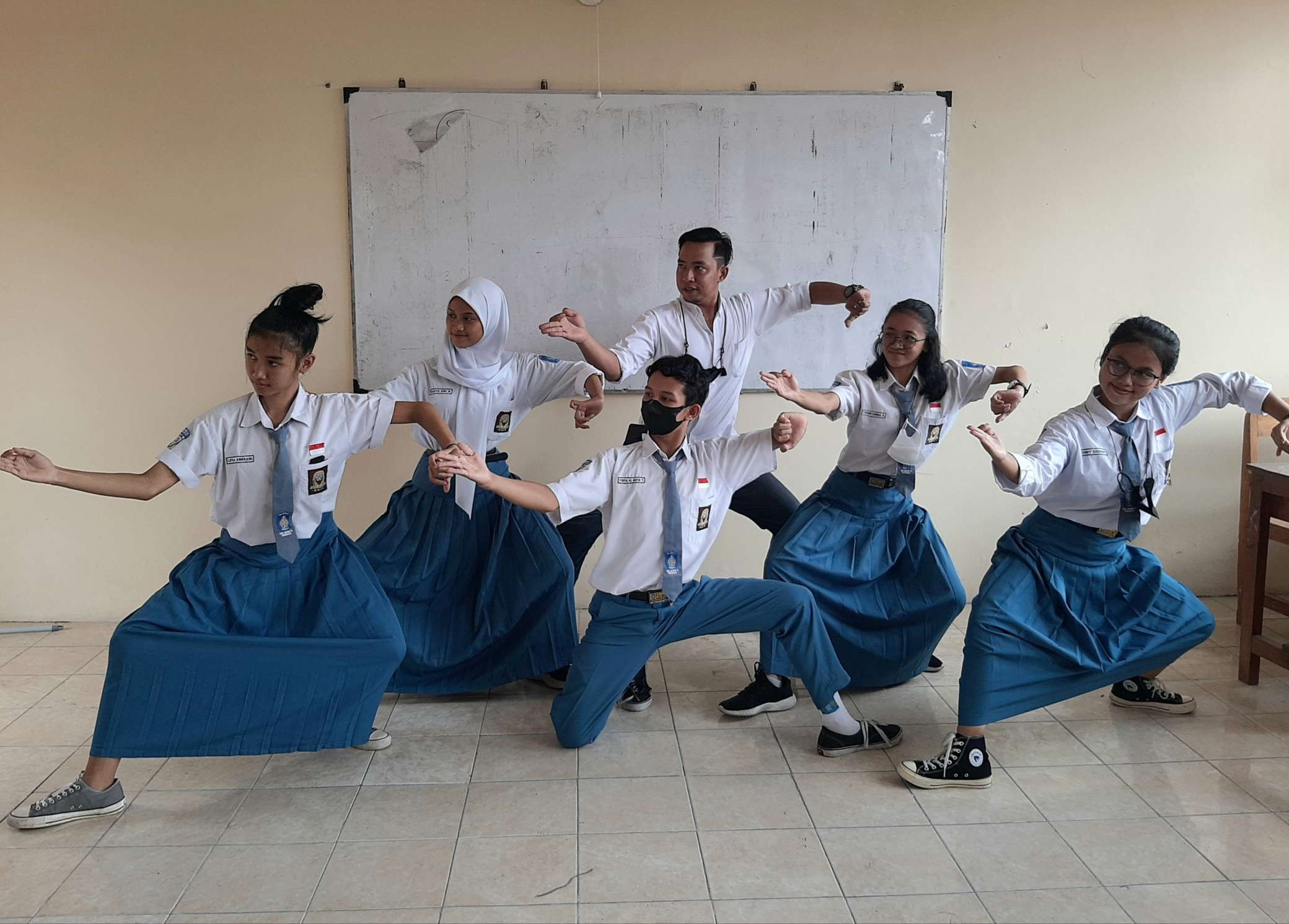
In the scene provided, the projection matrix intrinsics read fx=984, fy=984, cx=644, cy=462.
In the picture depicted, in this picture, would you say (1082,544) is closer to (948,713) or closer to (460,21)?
(948,713)

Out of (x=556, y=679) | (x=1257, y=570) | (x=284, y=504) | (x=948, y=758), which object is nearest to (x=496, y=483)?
(x=284, y=504)

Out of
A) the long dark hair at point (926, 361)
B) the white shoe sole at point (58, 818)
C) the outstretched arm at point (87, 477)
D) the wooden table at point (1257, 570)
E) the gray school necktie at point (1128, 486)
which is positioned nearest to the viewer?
the outstretched arm at point (87, 477)

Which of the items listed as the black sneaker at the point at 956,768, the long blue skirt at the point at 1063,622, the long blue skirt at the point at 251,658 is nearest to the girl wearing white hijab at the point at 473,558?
the long blue skirt at the point at 251,658

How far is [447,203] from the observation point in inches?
170

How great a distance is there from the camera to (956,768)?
2941 millimetres

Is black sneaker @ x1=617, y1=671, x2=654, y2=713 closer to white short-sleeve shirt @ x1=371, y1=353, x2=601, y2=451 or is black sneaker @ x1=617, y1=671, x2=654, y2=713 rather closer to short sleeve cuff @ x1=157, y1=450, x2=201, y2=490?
white short-sleeve shirt @ x1=371, y1=353, x2=601, y2=451

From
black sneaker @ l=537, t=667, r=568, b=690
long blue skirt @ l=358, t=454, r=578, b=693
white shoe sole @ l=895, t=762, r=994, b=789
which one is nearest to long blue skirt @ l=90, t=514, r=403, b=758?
long blue skirt @ l=358, t=454, r=578, b=693

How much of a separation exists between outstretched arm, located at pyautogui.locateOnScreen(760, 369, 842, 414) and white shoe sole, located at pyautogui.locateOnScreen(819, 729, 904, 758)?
109 centimetres

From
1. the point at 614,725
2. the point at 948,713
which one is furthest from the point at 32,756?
the point at 948,713

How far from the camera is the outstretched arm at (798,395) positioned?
294 centimetres

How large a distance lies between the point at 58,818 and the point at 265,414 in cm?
125

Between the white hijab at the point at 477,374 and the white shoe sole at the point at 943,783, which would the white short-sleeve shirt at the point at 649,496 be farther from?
the white shoe sole at the point at 943,783

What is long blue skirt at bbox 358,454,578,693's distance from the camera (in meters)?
3.53

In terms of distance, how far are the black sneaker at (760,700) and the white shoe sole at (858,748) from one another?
341mm
